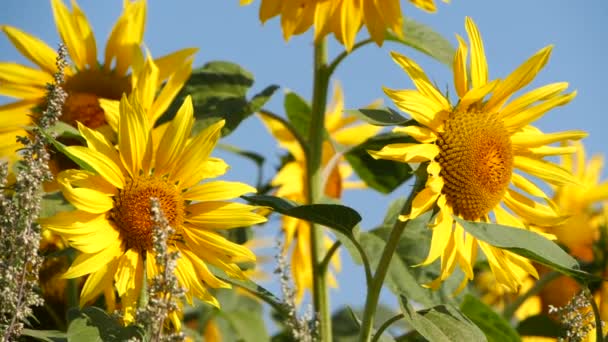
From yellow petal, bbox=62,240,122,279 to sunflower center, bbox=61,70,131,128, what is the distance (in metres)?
0.53

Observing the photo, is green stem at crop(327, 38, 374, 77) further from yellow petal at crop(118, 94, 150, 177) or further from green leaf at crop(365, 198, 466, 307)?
yellow petal at crop(118, 94, 150, 177)

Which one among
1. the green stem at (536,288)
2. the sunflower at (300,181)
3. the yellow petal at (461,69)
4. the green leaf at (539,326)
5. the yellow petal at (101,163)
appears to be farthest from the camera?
the sunflower at (300,181)

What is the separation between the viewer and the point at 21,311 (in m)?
1.37

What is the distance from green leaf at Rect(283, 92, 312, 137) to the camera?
2.47 m

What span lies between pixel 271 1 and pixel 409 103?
408mm

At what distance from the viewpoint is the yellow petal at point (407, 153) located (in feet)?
5.06

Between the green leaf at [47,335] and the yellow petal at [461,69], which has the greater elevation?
the yellow petal at [461,69]

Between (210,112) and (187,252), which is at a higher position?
(210,112)

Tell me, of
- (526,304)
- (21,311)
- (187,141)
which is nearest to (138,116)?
(187,141)

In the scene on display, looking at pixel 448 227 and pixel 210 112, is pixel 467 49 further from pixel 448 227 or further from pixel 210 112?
pixel 210 112

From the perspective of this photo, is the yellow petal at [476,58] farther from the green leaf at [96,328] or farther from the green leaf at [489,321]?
the green leaf at [96,328]

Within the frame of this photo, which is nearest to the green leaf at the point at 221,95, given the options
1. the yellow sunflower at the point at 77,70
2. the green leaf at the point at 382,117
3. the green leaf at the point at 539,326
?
the yellow sunflower at the point at 77,70

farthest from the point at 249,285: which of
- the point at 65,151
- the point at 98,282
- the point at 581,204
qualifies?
the point at 581,204

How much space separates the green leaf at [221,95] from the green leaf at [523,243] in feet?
2.22
